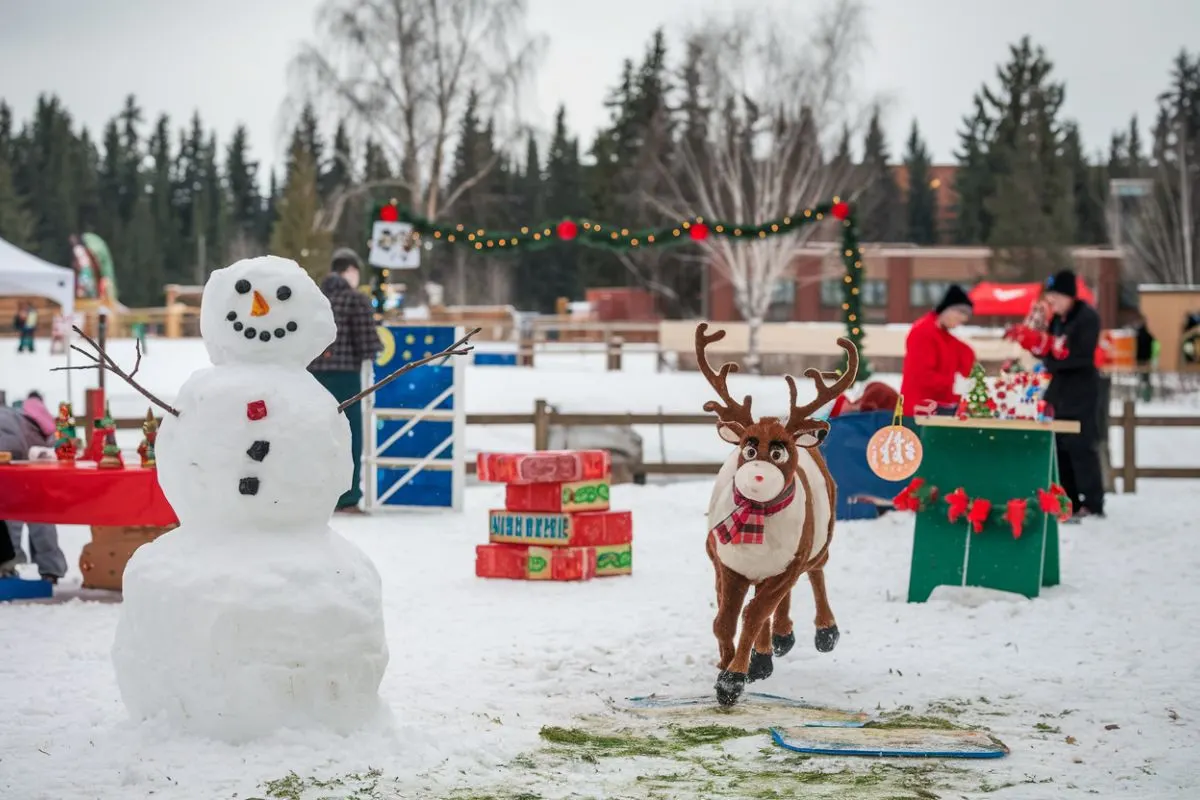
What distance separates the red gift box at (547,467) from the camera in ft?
29.6

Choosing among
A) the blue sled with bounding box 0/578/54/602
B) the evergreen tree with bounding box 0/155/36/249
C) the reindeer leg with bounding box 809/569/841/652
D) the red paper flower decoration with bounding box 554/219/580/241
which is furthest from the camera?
the evergreen tree with bounding box 0/155/36/249

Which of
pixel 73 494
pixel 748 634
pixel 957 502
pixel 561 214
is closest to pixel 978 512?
pixel 957 502

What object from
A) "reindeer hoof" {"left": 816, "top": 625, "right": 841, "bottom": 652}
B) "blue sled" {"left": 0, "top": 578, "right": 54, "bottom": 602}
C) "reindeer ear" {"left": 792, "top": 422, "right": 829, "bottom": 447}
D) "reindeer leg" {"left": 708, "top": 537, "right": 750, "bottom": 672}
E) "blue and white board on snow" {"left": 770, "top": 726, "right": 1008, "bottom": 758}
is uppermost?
"reindeer ear" {"left": 792, "top": 422, "right": 829, "bottom": 447}

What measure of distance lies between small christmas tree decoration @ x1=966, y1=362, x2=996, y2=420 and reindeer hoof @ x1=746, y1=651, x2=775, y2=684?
258 centimetres

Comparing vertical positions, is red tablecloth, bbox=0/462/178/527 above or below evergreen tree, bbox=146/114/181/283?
below

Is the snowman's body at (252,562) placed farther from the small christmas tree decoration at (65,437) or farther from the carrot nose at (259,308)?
the small christmas tree decoration at (65,437)

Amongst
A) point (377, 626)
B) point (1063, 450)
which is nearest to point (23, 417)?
point (377, 626)

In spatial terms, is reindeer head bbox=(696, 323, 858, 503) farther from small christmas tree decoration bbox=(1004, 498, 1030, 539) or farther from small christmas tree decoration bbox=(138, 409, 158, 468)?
small christmas tree decoration bbox=(138, 409, 158, 468)

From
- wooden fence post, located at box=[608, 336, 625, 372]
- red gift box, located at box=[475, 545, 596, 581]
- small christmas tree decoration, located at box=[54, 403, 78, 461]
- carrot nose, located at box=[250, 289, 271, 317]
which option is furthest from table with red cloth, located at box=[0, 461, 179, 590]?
wooden fence post, located at box=[608, 336, 625, 372]

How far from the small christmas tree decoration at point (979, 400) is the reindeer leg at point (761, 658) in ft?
8.17

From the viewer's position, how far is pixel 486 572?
916 centimetres

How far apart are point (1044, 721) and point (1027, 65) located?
54.7 m

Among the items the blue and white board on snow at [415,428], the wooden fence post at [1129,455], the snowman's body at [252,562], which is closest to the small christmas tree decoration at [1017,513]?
the snowman's body at [252,562]

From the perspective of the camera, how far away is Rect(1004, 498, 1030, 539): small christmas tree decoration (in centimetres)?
821
